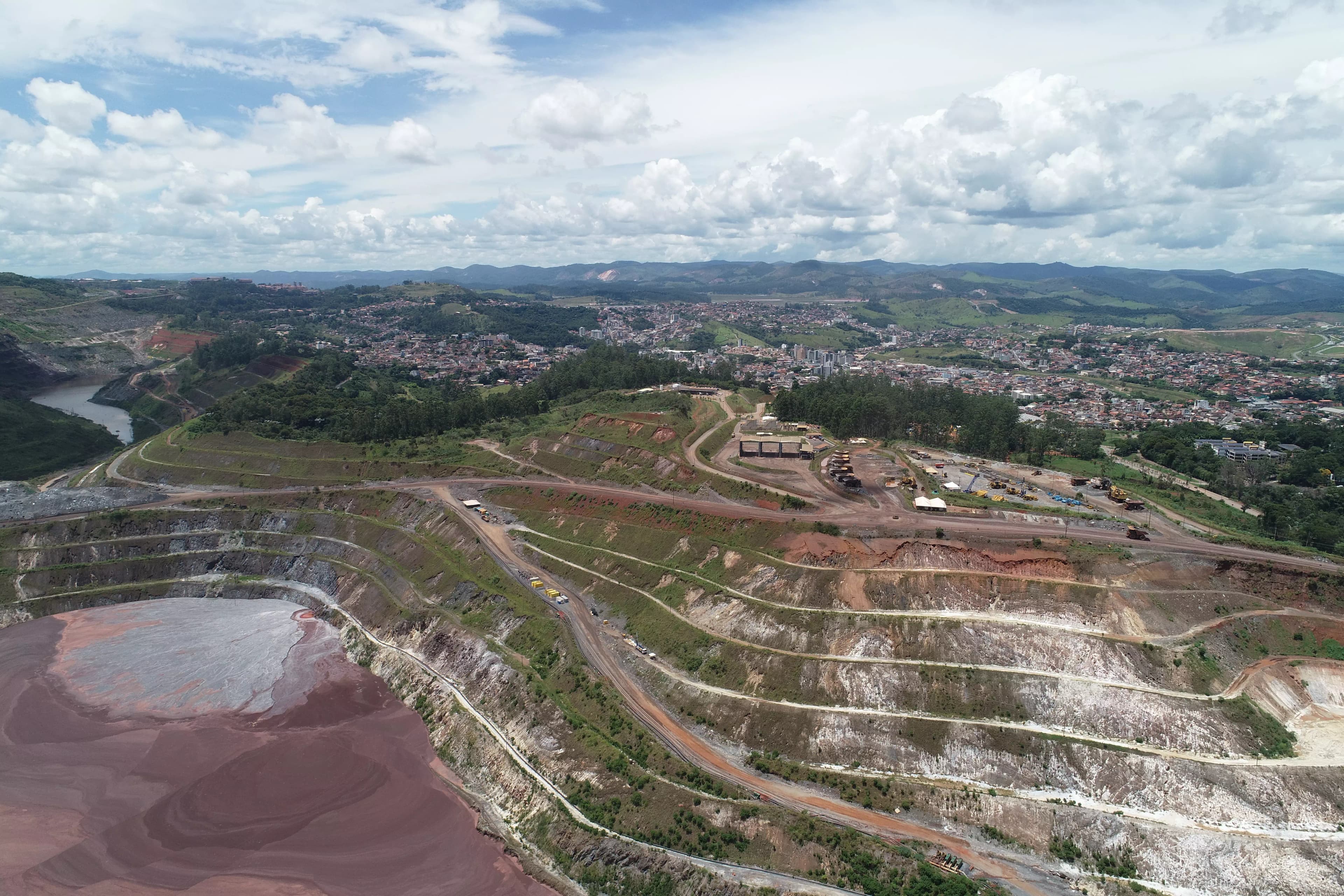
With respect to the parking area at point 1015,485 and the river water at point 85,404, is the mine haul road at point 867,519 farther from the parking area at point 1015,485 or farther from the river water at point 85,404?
the river water at point 85,404

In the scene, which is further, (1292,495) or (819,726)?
(1292,495)

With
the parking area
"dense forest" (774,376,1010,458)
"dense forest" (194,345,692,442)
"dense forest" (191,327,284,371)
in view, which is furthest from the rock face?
the parking area

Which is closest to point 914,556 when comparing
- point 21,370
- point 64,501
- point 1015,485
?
point 1015,485

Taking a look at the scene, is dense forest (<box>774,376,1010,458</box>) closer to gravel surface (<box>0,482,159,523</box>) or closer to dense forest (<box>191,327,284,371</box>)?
gravel surface (<box>0,482,159,523</box>)

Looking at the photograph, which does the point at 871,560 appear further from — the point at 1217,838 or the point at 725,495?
the point at 1217,838

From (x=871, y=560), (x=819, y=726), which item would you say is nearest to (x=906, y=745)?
(x=819, y=726)

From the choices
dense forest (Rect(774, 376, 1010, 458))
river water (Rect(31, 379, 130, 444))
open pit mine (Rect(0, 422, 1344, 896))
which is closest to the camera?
open pit mine (Rect(0, 422, 1344, 896))
